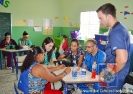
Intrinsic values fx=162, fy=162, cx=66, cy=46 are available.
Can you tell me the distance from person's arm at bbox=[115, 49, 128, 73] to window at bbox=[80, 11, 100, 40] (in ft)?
13.7

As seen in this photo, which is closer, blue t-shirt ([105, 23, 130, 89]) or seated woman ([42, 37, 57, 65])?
blue t-shirt ([105, 23, 130, 89])

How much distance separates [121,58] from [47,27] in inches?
227

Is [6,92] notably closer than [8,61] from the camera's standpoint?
Yes

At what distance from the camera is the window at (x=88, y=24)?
5.76 metres

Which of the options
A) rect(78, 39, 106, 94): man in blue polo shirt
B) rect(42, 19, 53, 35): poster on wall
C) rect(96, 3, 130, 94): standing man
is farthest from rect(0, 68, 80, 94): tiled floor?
rect(42, 19, 53, 35): poster on wall

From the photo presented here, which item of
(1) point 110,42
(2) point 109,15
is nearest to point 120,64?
(1) point 110,42

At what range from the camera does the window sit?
Answer: 576 centimetres

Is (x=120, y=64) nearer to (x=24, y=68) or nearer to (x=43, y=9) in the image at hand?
(x=24, y=68)

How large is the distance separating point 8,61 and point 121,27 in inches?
184

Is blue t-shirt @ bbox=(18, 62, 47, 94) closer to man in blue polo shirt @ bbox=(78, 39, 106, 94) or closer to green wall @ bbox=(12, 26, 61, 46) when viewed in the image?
man in blue polo shirt @ bbox=(78, 39, 106, 94)

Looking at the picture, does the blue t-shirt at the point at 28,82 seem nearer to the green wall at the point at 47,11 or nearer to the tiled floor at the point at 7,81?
the tiled floor at the point at 7,81

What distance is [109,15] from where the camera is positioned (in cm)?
166

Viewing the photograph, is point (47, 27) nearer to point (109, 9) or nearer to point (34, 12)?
point (34, 12)

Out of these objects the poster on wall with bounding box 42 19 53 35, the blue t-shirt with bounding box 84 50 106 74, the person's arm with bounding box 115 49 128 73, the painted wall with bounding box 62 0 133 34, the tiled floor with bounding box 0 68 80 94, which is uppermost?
the painted wall with bounding box 62 0 133 34
